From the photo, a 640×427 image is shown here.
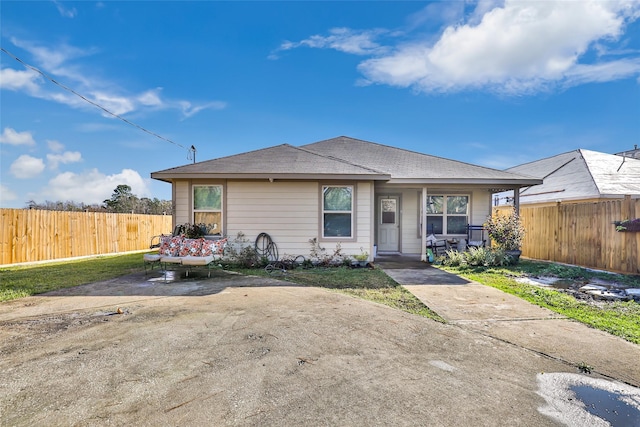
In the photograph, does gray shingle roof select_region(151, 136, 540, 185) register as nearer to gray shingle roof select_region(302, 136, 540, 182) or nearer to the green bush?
gray shingle roof select_region(302, 136, 540, 182)

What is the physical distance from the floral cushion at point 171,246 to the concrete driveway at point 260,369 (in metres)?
2.77

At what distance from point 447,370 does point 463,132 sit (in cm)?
1713

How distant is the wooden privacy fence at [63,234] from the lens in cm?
1012

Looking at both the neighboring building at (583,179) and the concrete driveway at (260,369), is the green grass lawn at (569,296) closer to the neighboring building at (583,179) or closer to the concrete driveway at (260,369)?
the concrete driveway at (260,369)

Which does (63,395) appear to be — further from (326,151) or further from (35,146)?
(35,146)

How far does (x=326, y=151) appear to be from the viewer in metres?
13.1

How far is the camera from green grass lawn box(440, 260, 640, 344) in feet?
13.7

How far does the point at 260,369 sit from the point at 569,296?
19.1 feet

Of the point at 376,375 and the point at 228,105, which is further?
the point at 228,105

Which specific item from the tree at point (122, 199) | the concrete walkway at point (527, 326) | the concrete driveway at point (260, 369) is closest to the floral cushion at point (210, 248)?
the concrete driveway at point (260, 369)

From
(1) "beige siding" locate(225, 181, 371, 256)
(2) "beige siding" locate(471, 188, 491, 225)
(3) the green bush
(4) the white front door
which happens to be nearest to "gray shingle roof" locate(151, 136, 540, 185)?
(1) "beige siding" locate(225, 181, 371, 256)

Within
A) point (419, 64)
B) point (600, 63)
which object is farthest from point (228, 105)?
point (600, 63)

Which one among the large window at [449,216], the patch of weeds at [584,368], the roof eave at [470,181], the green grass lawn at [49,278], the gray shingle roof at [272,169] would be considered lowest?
the green grass lawn at [49,278]

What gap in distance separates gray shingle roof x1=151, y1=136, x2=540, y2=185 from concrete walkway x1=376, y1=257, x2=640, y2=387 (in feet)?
12.1
